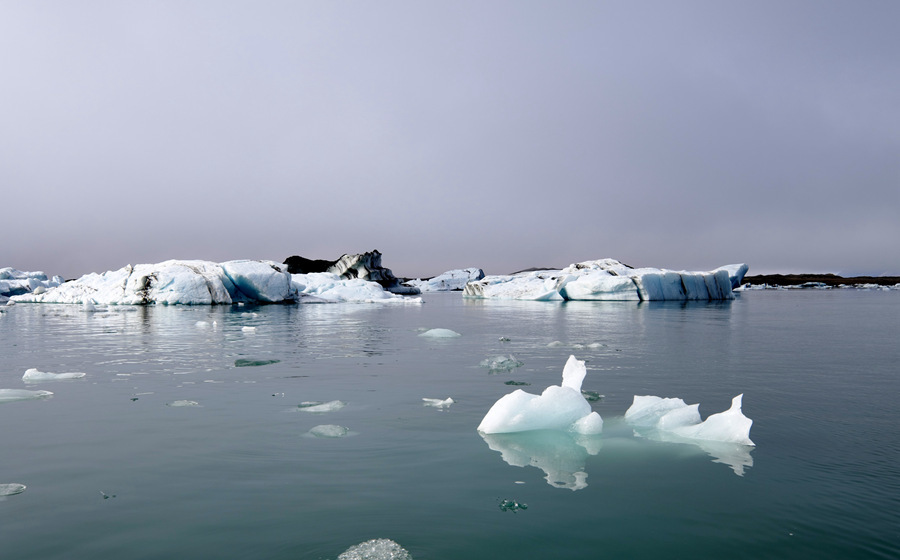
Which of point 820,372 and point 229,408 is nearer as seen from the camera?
point 229,408

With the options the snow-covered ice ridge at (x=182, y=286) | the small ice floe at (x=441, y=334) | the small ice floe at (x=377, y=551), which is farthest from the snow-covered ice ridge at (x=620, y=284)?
the small ice floe at (x=377, y=551)

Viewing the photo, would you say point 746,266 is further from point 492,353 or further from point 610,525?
point 610,525

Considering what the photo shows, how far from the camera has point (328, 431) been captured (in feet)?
12.7

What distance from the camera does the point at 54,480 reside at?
9.65 ft

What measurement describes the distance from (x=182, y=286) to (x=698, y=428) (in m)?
25.7

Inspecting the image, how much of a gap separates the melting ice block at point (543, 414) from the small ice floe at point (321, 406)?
4.71 ft

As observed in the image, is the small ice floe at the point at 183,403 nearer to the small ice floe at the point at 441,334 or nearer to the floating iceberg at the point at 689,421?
the floating iceberg at the point at 689,421

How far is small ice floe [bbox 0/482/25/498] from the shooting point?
107 inches

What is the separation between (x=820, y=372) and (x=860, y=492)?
15.7 ft

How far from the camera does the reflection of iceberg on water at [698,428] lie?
3.49 meters

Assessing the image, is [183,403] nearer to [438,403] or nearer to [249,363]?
[438,403]

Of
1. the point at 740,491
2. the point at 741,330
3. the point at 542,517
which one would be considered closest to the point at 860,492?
the point at 740,491

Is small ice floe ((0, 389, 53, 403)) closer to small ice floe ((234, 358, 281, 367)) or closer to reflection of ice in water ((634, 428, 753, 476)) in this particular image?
small ice floe ((234, 358, 281, 367))

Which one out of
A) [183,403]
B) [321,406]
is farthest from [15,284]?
[321,406]
